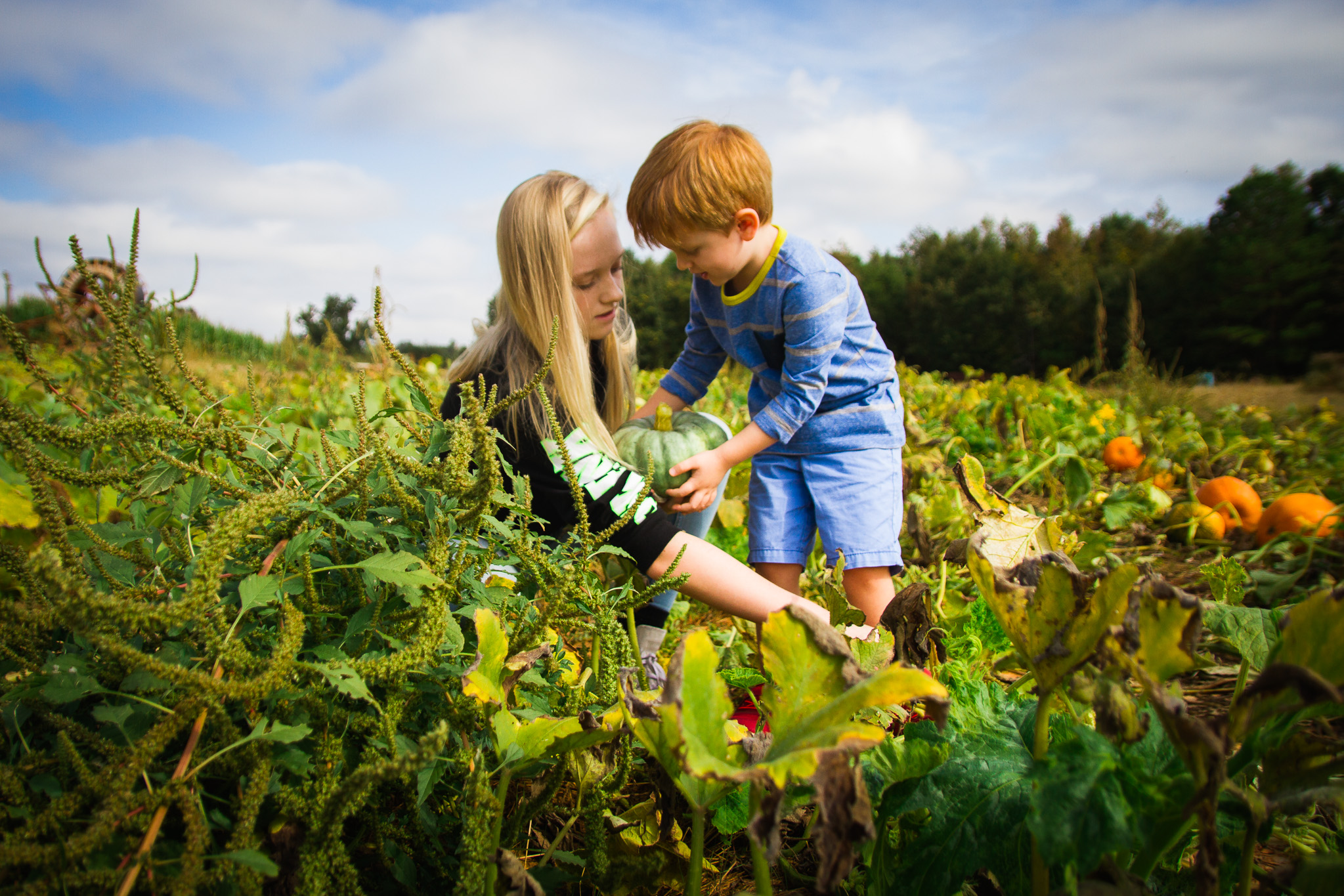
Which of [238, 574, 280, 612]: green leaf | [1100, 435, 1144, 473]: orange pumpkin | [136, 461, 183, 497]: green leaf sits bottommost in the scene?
[1100, 435, 1144, 473]: orange pumpkin

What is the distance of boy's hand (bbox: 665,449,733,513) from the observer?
6.66 ft

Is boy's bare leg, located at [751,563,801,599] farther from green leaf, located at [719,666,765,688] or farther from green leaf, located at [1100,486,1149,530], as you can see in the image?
green leaf, located at [719,666,765,688]

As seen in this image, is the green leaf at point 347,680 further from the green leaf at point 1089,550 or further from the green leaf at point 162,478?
the green leaf at point 1089,550

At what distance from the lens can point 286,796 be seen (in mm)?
669

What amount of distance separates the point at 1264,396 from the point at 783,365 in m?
11.0

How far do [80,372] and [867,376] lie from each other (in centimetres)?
279

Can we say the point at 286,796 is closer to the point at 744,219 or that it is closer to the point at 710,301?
the point at 744,219

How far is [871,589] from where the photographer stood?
2387 millimetres

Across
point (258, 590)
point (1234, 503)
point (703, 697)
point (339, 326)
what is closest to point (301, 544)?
point (258, 590)

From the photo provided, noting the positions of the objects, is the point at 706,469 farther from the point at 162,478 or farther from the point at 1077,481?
the point at 1077,481

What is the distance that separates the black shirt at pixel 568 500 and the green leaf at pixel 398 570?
90 centimetres

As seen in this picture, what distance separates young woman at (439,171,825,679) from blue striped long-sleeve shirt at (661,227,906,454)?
1.29ft

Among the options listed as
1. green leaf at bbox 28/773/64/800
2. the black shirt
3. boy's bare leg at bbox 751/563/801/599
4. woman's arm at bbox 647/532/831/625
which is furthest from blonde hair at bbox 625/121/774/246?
green leaf at bbox 28/773/64/800

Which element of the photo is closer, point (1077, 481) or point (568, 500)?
point (568, 500)
